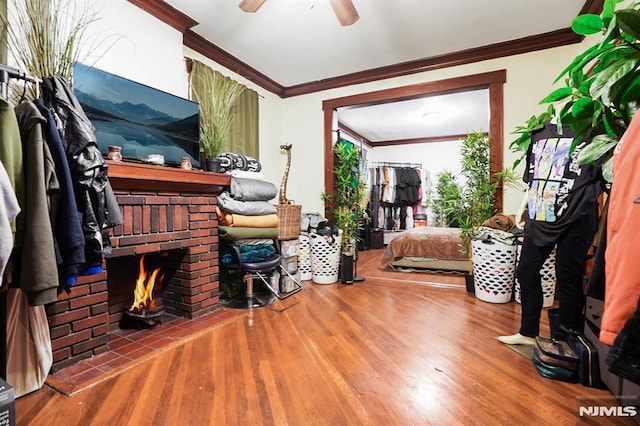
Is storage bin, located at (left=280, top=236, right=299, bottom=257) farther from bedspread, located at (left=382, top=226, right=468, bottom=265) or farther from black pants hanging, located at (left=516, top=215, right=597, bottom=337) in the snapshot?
black pants hanging, located at (left=516, top=215, right=597, bottom=337)

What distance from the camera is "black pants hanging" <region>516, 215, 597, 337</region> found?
1.53 m

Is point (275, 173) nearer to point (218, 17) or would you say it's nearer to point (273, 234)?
point (273, 234)

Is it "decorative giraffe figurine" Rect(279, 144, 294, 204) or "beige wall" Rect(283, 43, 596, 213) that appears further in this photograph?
"decorative giraffe figurine" Rect(279, 144, 294, 204)

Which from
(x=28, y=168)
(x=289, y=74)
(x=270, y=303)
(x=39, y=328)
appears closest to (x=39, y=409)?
(x=39, y=328)

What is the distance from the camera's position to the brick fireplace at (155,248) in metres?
1.59

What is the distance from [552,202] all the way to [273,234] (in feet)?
6.61

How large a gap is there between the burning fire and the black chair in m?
0.53

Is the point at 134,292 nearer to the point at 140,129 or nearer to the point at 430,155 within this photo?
the point at 140,129

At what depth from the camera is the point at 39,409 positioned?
49.5 inches

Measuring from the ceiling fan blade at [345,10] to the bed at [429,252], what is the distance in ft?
9.41

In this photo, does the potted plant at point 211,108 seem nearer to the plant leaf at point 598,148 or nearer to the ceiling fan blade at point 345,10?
the ceiling fan blade at point 345,10

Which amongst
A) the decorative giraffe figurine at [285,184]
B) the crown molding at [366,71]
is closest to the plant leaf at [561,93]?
the crown molding at [366,71]

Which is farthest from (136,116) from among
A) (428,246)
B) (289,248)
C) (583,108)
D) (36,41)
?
(428,246)

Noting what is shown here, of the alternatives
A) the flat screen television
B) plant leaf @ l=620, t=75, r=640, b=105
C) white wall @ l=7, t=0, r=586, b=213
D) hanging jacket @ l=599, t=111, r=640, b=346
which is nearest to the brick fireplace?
the flat screen television
